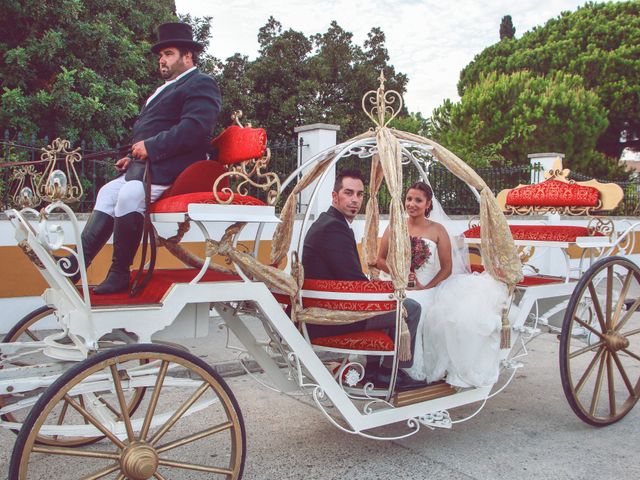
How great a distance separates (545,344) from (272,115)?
14842 mm

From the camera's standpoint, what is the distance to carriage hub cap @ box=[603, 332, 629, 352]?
14.9ft

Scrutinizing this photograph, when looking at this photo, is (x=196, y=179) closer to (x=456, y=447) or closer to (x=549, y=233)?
(x=456, y=447)

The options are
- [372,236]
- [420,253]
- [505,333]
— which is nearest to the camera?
[505,333]

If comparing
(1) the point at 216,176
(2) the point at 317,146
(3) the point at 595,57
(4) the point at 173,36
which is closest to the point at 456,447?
(1) the point at 216,176

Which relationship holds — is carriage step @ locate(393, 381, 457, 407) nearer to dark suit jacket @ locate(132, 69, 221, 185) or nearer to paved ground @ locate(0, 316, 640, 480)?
paved ground @ locate(0, 316, 640, 480)

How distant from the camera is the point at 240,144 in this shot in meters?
3.47

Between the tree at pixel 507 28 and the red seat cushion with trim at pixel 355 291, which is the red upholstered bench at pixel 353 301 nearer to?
the red seat cushion with trim at pixel 355 291

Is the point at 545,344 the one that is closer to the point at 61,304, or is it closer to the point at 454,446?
the point at 454,446

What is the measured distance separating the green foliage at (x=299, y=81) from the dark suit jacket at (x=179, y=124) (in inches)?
630

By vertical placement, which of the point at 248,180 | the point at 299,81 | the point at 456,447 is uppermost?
the point at 299,81

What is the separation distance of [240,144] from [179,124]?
352 millimetres

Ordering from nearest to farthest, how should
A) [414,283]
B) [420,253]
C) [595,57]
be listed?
[414,283], [420,253], [595,57]

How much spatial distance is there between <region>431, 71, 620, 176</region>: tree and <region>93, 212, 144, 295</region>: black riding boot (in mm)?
15540

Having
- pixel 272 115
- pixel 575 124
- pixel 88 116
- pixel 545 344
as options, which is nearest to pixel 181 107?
pixel 545 344
